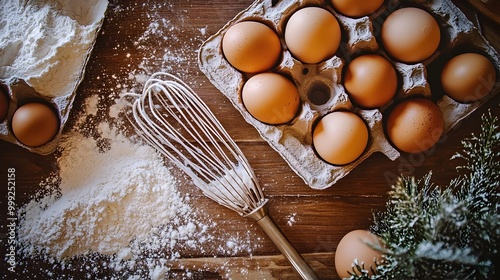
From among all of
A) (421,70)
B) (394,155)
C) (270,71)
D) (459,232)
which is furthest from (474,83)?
(270,71)

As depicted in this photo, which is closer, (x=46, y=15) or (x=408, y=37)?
(x=408, y=37)

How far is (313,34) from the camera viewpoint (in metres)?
0.98

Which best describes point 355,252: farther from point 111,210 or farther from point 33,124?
point 33,124

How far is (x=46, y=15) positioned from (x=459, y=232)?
1.07 m

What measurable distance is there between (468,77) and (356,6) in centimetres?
31

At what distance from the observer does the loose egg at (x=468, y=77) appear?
3.31ft

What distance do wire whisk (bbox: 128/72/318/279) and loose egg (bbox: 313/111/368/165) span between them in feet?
0.61

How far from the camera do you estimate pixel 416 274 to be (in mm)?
748

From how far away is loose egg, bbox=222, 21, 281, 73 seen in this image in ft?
3.28

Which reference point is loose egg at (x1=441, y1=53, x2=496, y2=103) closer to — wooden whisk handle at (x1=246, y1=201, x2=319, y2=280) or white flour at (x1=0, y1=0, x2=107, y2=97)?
wooden whisk handle at (x1=246, y1=201, x2=319, y2=280)

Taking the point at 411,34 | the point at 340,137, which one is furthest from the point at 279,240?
the point at 411,34

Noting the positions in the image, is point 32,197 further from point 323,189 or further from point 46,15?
point 323,189

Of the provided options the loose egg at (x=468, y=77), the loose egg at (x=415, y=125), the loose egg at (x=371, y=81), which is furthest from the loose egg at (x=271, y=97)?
the loose egg at (x=468, y=77)

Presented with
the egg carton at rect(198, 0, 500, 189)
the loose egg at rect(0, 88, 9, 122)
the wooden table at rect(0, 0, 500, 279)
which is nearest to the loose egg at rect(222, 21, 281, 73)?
the egg carton at rect(198, 0, 500, 189)
